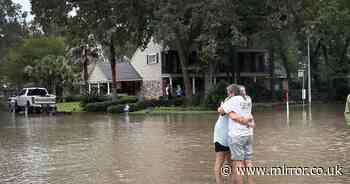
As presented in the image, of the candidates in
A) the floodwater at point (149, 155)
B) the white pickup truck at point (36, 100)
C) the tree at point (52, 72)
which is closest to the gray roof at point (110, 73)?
the tree at point (52, 72)

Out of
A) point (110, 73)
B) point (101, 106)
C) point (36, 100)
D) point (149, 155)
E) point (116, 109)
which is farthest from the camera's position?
point (110, 73)

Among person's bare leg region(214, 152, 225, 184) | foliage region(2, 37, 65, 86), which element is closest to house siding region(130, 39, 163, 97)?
foliage region(2, 37, 65, 86)

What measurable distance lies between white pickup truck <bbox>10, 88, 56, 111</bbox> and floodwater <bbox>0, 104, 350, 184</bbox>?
58.0 feet

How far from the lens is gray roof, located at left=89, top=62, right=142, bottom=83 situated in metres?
58.4

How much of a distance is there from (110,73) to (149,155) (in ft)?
→ 159

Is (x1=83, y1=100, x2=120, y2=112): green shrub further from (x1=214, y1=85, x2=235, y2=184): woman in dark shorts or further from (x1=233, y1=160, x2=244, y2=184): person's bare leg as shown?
(x1=233, y1=160, x2=244, y2=184): person's bare leg

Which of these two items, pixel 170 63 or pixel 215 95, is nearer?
pixel 215 95

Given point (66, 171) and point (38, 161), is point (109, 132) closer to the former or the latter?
→ point (38, 161)

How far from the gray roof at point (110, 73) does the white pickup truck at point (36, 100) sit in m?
17.5

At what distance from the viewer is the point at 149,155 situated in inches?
545

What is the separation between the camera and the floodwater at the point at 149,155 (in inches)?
423

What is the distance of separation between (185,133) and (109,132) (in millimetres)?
3057

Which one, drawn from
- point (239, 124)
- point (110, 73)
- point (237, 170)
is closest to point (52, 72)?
point (110, 73)

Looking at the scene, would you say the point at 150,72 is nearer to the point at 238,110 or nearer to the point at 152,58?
the point at 152,58
